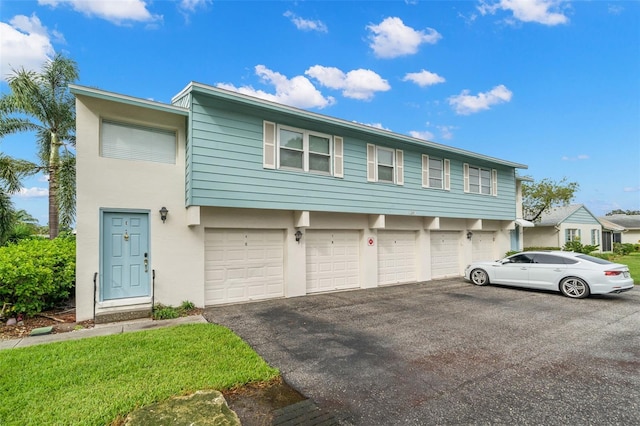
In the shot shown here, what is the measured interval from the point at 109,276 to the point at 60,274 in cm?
126

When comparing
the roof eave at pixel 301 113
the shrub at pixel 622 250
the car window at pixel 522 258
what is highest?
the roof eave at pixel 301 113

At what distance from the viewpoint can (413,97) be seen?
17109 millimetres

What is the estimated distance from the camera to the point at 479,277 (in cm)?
1168

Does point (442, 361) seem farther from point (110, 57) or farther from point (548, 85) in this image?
point (548, 85)

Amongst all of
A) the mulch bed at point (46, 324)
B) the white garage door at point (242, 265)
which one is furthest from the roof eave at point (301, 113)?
the mulch bed at point (46, 324)

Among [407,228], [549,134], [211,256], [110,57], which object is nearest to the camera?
[211,256]

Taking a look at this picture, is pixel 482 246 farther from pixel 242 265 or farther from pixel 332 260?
pixel 242 265

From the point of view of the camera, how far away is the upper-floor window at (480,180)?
13.5 meters

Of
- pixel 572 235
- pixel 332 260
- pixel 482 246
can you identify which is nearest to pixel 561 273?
pixel 482 246

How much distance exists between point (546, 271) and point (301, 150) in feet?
29.1

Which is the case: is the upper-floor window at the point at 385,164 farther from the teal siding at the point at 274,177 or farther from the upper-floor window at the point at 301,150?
the upper-floor window at the point at 301,150

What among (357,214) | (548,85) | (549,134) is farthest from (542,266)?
(549,134)

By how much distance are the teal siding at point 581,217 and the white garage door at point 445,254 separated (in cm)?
1457

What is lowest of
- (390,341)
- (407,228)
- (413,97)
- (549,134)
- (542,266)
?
(390,341)
